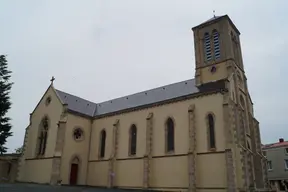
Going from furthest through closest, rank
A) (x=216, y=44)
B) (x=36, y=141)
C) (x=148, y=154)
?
(x=36, y=141)
(x=216, y=44)
(x=148, y=154)

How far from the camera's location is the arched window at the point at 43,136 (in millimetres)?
29734

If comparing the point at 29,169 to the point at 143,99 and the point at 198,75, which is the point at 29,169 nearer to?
the point at 143,99

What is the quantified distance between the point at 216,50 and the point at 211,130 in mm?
10229

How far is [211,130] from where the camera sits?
2231 centimetres

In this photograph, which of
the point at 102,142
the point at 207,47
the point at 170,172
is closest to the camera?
the point at 170,172

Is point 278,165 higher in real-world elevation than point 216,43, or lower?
lower

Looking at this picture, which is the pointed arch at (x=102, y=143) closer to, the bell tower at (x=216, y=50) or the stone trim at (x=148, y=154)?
the stone trim at (x=148, y=154)

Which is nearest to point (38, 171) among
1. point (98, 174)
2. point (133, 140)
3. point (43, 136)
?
point (43, 136)

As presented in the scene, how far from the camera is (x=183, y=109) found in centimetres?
2450

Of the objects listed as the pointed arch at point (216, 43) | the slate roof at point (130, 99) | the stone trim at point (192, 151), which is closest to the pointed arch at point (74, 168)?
the slate roof at point (130, 99)

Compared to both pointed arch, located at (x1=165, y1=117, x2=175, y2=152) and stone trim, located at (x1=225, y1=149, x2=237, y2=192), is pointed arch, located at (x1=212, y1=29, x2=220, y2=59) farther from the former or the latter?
stone trim, located at (x1=225, y1=149, x2=237, y2=192)

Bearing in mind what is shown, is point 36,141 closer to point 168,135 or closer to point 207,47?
point 168,135

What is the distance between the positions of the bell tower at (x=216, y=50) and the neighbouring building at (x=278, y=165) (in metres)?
21.0

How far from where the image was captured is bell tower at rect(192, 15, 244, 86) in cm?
2666
